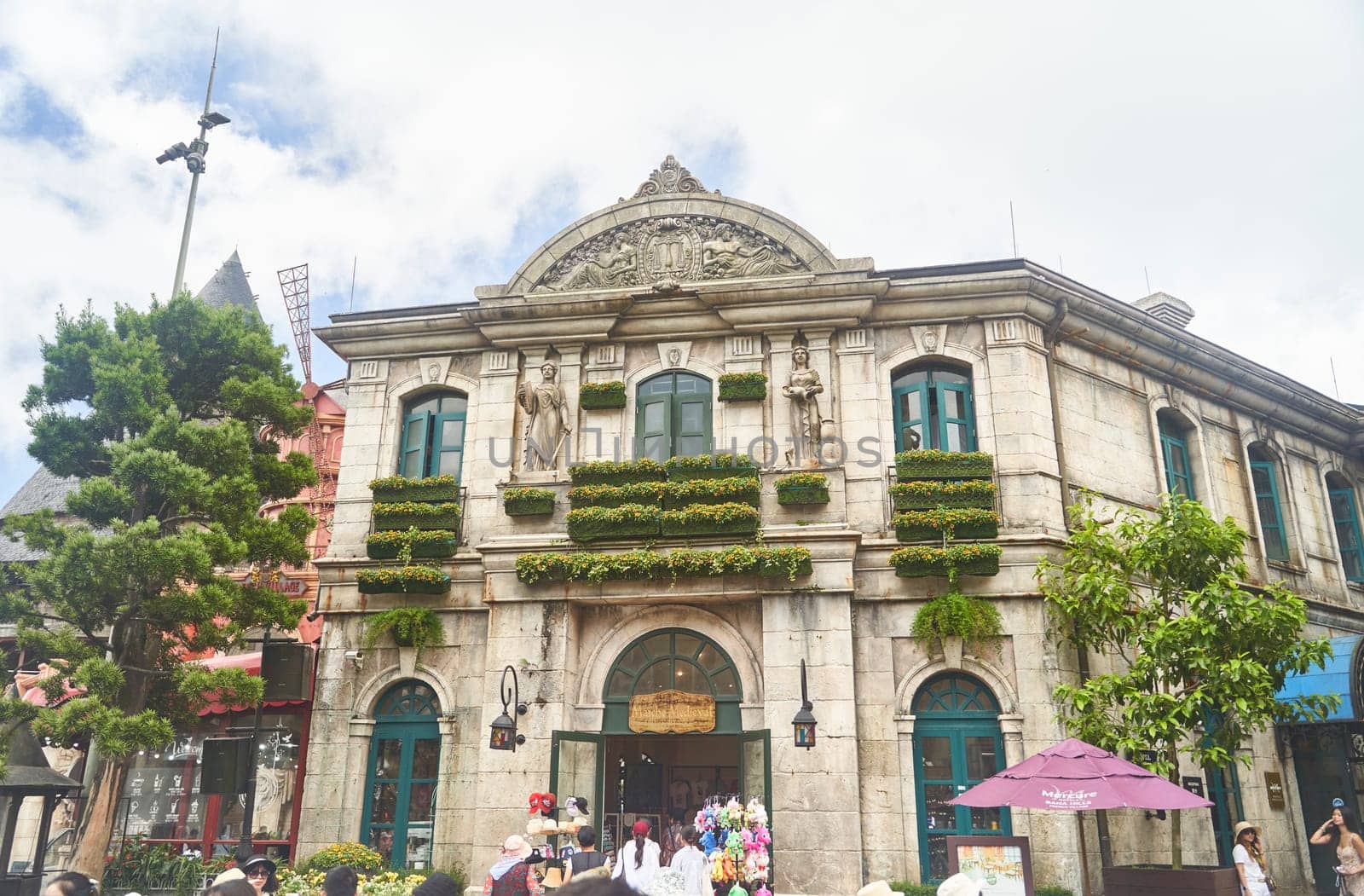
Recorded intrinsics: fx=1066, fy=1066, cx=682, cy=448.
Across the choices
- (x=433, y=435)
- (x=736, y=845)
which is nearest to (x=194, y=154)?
(x=433, y=435)

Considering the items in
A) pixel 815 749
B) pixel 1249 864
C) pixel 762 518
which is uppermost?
pixel 762 518

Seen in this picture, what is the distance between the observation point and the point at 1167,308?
2552cm

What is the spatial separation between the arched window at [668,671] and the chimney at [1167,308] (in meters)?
14.9

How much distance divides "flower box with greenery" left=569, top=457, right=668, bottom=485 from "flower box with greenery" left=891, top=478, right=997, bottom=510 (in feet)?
13.1

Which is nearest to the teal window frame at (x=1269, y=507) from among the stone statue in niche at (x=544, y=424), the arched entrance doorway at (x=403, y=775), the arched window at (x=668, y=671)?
the arched window at (x=668, y=671)

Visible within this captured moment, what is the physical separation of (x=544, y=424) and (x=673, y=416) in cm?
228

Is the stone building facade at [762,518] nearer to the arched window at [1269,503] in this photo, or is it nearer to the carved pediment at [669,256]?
the carved pediment at [669,256]

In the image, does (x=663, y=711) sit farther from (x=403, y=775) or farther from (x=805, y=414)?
(x=805, y=414)

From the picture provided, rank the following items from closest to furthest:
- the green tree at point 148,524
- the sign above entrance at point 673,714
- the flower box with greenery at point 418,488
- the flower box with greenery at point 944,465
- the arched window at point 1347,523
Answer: the green tree at point 148,524 → the sign above entrance at point 673,714 → the flower box with greenery at point 944,465 → the flower box with greenery at point 418,488 → the arched window at point 1347,523

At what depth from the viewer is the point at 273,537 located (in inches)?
710

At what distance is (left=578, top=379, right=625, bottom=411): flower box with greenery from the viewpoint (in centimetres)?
1894

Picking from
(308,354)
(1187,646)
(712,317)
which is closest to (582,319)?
(712,317)

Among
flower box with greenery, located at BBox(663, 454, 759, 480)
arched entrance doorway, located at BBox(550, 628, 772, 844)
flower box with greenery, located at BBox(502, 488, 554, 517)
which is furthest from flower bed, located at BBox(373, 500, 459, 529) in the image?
flower box with greenery, located at BBox(663, 454, 759, 480)

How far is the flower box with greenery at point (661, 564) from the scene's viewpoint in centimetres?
1658
